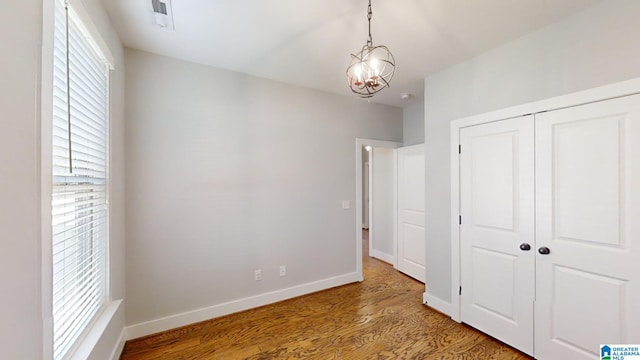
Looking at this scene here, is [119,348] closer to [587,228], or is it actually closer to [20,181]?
[20,181]

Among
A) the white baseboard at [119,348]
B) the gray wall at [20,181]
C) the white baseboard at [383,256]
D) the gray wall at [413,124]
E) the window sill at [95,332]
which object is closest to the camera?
the gray wall at [20,181]

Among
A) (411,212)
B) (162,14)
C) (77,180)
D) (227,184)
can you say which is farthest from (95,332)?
(411,212)

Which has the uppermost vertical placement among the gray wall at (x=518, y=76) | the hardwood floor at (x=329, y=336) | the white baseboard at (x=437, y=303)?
the gray wall at (x=518, y=76)

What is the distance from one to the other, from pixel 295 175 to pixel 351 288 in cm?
175

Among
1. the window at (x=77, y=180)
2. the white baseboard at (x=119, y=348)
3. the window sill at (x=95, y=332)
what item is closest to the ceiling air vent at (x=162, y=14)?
the window at (x=77, y=180)

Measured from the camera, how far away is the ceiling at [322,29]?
5.89 feet

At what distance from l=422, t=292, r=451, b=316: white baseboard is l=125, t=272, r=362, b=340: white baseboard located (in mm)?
1003

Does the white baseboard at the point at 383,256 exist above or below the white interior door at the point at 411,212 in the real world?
below

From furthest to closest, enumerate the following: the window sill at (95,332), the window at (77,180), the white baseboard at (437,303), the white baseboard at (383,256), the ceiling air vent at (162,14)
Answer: the white baseboard at (383,256), the white baseboard at (437,303), the ceiling air vent at (162,14), the window sill at (95,332), the window at (77,180)

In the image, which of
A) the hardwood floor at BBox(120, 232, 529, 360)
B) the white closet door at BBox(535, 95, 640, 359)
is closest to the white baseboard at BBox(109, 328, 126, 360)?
the hardwood floor at BBox(120, 232, 529, 360)

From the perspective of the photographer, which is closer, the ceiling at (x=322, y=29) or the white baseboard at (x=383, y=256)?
the ceiling at (x=322, y=29)

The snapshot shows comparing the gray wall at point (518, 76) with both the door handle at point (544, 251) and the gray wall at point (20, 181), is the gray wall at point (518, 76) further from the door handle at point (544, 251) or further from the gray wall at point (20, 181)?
the gray wall at point (20, 181)

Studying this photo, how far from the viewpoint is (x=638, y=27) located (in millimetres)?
1610

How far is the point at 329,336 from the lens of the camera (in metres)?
2.38
